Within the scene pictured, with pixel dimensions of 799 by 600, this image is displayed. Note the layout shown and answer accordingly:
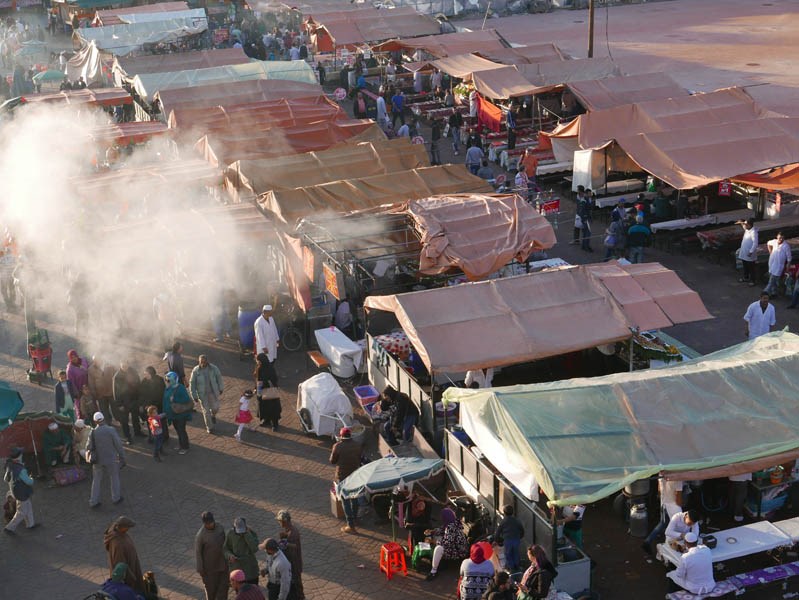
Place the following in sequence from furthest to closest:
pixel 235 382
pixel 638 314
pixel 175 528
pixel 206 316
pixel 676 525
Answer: pixel 206 316 < pixel 235 382 < pixel 638 314 < pixel 175 528 < pixel 676 525

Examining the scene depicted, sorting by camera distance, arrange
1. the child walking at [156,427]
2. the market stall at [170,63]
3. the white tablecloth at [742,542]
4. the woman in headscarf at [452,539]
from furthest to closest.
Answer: the market stall at [170,63], the child walking at [156,427], the woman in headscarf at [452,539], the white tablecloth at [742,542]

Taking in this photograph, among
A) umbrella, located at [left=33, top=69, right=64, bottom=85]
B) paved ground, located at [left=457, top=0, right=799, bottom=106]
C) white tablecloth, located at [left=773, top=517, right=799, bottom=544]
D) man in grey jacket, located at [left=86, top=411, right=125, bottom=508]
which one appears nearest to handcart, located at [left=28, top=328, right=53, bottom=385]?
man in grey jacket, located at [left=86, top=411, right=125, bottom=508]

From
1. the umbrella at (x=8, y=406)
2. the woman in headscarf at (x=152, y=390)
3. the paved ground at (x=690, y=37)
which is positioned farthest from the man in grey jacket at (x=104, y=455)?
the paved ground at (x=690, y=37)

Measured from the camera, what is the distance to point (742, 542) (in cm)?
1156

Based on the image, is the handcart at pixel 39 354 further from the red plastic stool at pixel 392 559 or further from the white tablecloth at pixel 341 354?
the red plastic stool at pixel 392 559

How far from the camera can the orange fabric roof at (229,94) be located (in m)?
29.4

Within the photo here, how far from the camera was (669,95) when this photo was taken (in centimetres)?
2906

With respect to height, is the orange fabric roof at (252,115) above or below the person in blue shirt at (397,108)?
above

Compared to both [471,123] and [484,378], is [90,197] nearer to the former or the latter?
[484,378]

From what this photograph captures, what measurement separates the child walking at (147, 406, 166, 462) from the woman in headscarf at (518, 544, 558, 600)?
6360mm

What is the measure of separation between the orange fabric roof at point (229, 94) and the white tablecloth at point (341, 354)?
1354cm

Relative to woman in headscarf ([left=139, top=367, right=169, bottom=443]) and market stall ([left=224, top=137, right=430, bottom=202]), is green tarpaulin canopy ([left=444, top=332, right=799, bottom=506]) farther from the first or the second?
market stall ([left=224, top=137, right=430, bottom=202])

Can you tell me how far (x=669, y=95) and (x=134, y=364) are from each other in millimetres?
17729

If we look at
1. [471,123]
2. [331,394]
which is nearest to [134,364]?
[331,394]
